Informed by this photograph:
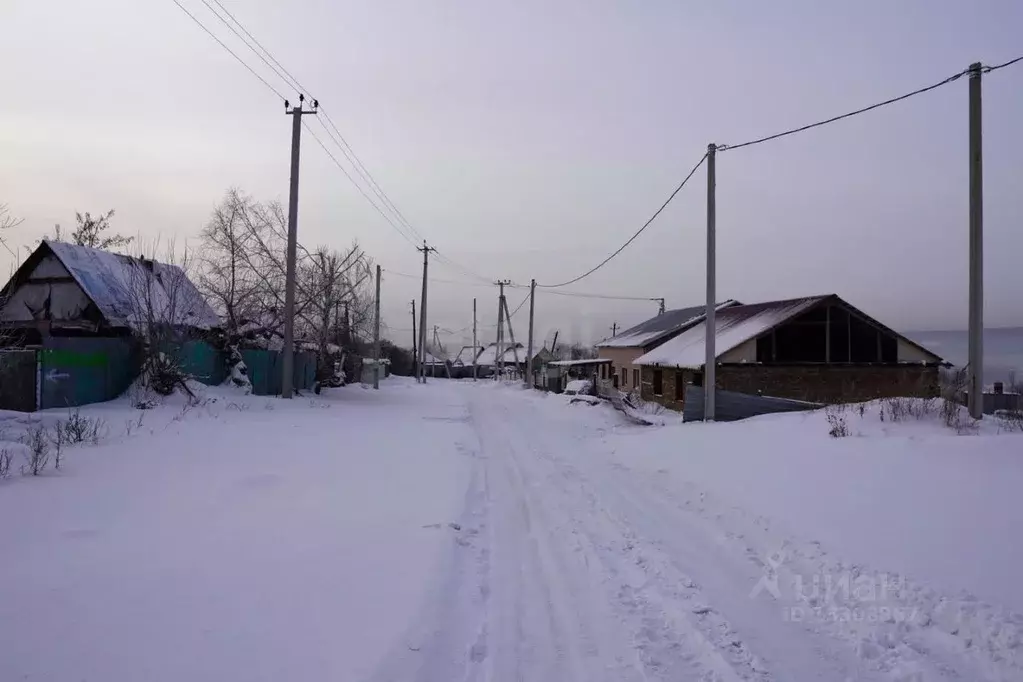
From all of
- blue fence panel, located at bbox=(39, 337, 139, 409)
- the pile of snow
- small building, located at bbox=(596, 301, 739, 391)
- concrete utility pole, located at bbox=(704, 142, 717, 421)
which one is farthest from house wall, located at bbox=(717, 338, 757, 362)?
blue fence panel, located at bbox=(39, 337, 139, 409)

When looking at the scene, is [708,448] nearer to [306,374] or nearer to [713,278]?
[713,278]

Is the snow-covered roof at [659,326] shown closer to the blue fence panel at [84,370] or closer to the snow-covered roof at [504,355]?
the blue fence panel at [84,370]

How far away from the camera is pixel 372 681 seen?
3516mm

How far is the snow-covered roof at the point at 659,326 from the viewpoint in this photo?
36.2 metres

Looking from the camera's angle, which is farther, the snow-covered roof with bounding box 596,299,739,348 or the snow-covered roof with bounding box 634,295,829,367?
the snow-covered roof with bounding box 596,299,739,348

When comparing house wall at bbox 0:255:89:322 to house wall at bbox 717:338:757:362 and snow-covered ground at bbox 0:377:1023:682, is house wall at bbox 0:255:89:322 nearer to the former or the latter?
snow-covered ground at bbox 0:377:1023:682

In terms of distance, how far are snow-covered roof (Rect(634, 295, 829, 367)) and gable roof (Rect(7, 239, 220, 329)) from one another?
56.7ft

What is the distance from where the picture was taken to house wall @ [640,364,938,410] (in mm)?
25625

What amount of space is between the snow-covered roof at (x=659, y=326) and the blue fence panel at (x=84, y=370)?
26.3 meters

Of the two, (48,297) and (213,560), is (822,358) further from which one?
(48,297)

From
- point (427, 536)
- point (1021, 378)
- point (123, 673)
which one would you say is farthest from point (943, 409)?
point (1021, 378)

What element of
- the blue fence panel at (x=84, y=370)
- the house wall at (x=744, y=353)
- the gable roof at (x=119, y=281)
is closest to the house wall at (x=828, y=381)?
the house wall at (x=744, y=353)

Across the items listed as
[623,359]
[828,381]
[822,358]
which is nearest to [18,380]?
[822,358]

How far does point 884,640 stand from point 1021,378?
3417cm
